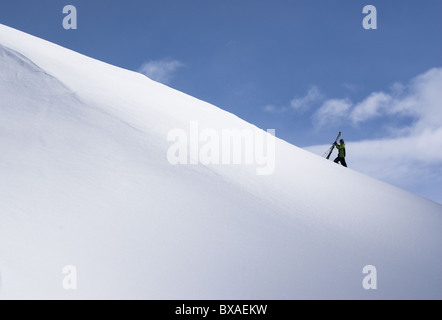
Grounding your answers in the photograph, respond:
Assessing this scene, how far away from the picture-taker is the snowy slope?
14.8ft

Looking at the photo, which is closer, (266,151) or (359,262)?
(359,262)

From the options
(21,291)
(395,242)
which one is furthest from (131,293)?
(395,242)

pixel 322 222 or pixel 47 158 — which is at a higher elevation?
pixel 47 158

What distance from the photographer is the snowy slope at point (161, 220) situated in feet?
14.8

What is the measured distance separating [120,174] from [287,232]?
8.27ft

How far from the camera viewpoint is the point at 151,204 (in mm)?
5715

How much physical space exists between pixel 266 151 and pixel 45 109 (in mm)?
4696

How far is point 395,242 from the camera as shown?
592cm

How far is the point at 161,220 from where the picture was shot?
214 inches
